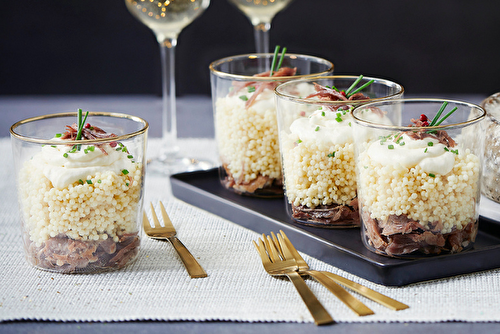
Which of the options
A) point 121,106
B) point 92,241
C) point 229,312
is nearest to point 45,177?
point 92,241

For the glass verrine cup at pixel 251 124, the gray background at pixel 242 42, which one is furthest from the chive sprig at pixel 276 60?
the gray background at pixel 242 42

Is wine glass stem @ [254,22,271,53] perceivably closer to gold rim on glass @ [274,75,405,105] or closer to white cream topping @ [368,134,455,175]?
gold rim on glass @ [274,75,405,105]

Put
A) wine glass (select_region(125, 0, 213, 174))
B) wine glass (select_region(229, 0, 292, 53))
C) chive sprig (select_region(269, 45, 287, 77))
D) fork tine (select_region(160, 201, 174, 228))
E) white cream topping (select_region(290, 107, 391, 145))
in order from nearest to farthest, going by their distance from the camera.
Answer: white cream topping (select_region(290, 107, 391, 145))
fork tine (select_region(160, 201, 174, 228))
chive sprig (select_region(269, 45, 287, 77))
wine glass (select_region(125, 0, 213, 174))
wine glass (select_region(229, 0, 292, 53))

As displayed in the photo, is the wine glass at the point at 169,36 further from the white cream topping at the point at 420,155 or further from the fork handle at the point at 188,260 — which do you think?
the white cream topping at the point at 420,155

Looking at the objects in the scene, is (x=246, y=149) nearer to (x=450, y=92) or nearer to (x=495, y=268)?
(x=495, y=268)

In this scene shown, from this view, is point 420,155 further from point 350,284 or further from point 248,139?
point 248,139

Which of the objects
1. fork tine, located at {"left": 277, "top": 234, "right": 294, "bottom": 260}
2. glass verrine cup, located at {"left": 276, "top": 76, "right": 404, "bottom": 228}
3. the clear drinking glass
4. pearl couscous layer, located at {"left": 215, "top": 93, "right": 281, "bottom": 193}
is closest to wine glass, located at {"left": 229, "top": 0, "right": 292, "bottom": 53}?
pearl couscous layer, located at {"left": 215, "top": 93, "right": 281, "bottom": 193}
